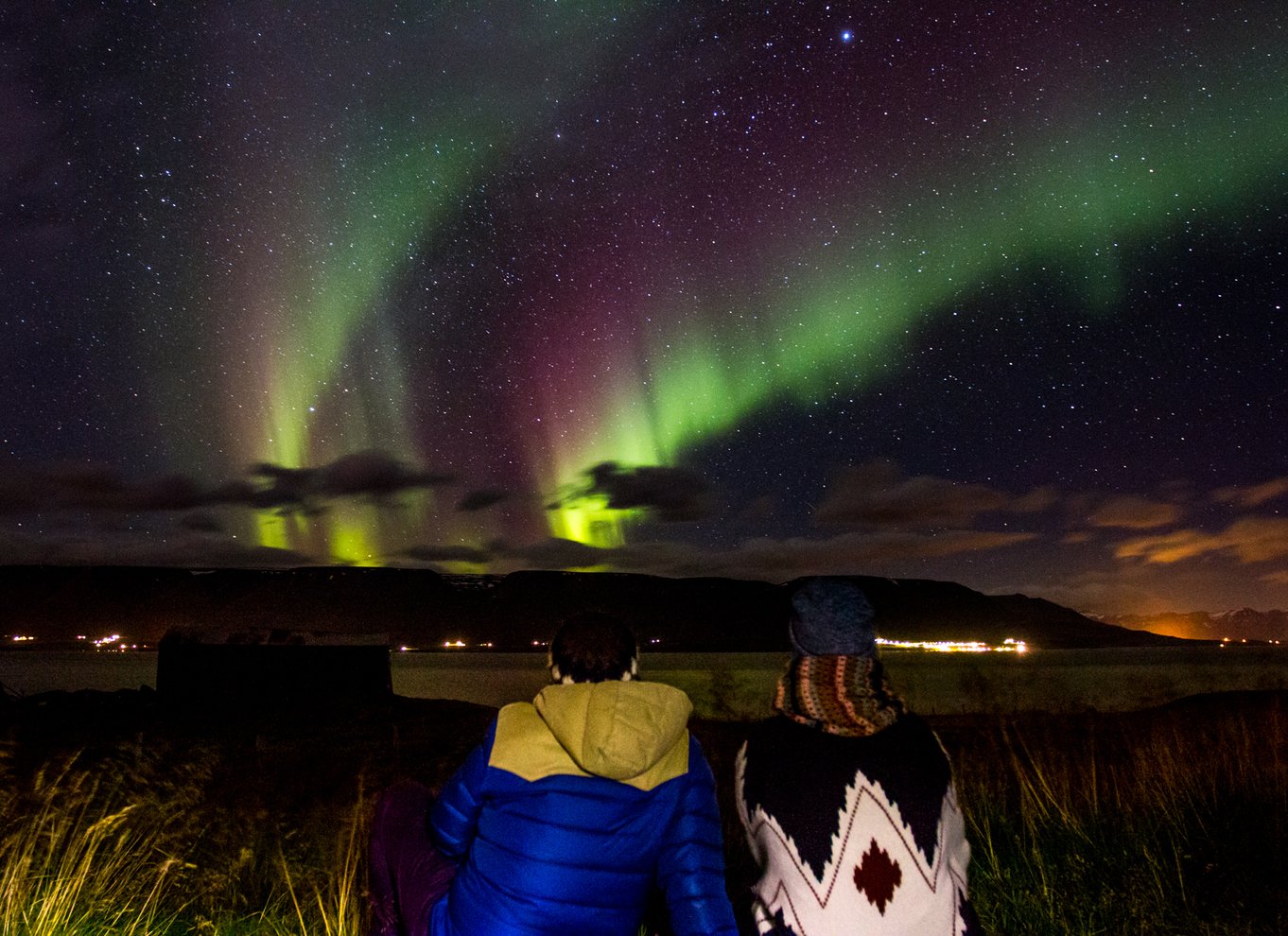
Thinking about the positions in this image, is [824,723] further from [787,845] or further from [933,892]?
[933,892]

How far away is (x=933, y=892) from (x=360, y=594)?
170m

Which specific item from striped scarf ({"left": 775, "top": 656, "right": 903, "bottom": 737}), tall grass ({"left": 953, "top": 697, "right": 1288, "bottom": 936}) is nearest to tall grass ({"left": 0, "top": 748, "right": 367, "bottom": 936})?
striped scarf ({"left": 775, "top": 656, "right": 903, "bottom": 737})

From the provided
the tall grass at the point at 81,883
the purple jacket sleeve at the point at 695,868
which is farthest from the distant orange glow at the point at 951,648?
the purple jacket sleeve at the point at 695,868

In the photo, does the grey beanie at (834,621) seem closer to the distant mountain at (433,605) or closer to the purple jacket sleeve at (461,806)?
the purple jacket sleeve at (461,806)

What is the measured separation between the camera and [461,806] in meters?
2.60

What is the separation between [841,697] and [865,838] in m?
0.35

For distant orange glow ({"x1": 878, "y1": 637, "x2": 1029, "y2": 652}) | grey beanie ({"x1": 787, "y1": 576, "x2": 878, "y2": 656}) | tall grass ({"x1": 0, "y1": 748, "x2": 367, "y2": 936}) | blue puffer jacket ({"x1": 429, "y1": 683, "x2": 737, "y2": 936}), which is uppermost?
grey beanie ({"x1": 787, "y1": 576, "x2": 878, "y2": 656})

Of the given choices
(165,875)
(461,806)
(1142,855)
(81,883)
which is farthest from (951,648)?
(461,806)

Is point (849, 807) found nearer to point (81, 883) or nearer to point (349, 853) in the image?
point (349, 853)

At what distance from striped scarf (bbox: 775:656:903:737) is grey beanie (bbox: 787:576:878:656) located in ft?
0.09

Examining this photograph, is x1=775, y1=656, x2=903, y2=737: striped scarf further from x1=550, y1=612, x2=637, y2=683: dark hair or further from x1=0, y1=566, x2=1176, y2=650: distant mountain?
x1=0, y1=566, x2=1176, y2=650: distant mountain

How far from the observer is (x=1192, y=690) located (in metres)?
27.5

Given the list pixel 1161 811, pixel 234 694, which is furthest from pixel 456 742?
pixel 1161 811

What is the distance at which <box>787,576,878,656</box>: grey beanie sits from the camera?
98.6 inches
